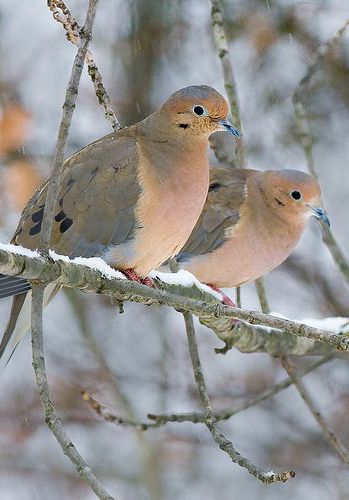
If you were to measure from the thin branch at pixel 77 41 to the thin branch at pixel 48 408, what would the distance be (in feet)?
2.57

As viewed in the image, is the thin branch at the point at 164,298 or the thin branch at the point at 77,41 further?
the thin branch at the point at 77,41

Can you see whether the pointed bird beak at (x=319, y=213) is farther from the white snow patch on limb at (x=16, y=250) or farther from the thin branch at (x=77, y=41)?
the white snow patch on limb at (x=16, y=250)

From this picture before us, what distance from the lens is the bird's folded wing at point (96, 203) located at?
3109 millimetres

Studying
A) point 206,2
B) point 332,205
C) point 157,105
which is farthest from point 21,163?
point 332,205

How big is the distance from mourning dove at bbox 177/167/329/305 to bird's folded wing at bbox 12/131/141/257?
1.24 m

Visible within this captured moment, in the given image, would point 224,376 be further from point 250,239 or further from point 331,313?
point 250,239

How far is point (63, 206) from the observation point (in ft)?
10.3

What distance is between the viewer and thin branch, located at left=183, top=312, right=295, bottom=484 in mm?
1998

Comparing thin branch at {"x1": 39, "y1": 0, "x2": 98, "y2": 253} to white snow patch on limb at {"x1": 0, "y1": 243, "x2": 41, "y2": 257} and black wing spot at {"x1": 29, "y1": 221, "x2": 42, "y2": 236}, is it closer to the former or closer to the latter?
white snow patch on limb at {"x1": 0, "y1": 243, "x2": 41, "y2": 257}

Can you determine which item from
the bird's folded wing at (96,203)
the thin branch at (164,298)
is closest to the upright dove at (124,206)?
the bird's folded wing at (96,203)

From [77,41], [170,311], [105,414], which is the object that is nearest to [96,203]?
[77,41]

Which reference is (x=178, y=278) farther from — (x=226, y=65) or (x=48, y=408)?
(x=48, y=408)

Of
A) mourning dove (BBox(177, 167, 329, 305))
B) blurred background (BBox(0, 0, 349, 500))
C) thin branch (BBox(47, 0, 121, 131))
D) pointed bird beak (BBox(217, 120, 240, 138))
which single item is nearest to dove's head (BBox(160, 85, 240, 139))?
pointed bird beak (BBox(217, 120, 240, 138))

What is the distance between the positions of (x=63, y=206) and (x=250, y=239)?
1.50 metres
